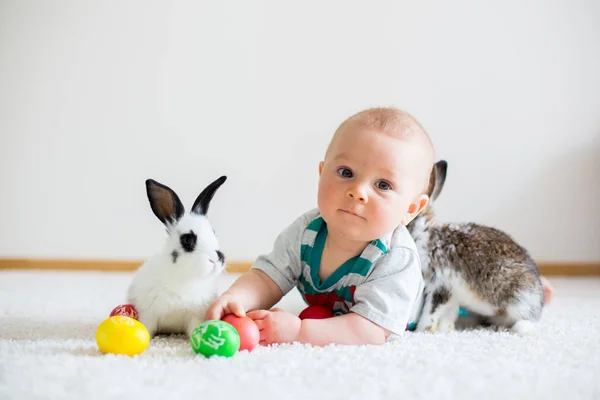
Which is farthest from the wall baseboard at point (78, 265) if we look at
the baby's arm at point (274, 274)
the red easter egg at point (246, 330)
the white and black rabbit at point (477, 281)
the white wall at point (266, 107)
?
the red easter egg at point (246, 330)

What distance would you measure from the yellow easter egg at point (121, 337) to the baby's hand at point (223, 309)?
0.42ft

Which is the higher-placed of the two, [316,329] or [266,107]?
[266,107]

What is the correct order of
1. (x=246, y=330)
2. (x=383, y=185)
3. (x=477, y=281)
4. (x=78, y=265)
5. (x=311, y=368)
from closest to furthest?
(x=311, y=368), (x=246, y=330), (x=383, y=185), (x=477, y=281), (x=78, y=265)

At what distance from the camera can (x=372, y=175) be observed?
0.97 m

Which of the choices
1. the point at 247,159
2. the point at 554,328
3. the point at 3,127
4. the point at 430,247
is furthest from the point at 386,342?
the point at 3,127

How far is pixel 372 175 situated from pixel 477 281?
1.02 feet

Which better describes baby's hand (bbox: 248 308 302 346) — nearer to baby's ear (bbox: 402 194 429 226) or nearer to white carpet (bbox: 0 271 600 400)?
white carpet (bbox: 0 271 600 400)

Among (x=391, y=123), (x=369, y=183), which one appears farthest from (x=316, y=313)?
(x=391, y=123)

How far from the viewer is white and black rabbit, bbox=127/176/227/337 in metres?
0.95

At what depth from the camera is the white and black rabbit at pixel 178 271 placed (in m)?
Result: 0.95

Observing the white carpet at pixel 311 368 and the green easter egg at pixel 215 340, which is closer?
the white carpet at pixel 311 368

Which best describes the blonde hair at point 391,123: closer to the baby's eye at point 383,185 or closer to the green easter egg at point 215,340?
the baby's eye at point 383,185

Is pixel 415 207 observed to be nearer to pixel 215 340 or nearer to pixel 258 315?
pixel 258 315

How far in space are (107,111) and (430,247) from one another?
1.45 meters
